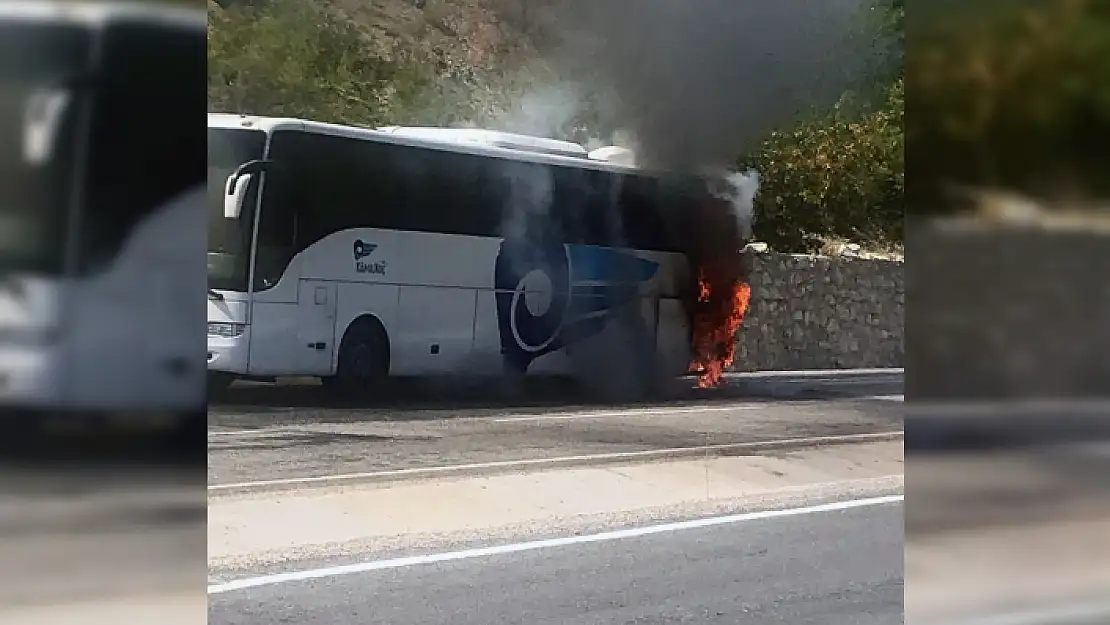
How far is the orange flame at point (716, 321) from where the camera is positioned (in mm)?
4832

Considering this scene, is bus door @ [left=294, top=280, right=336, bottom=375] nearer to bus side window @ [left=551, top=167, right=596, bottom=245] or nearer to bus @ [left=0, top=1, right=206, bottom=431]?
bus side window @ [left=551, top=167, right=596, bottom=245]

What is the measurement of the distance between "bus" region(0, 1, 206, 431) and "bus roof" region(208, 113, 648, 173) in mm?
1943

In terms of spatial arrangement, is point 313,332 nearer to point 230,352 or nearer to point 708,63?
point 230,352

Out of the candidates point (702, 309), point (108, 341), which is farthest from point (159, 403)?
point (702, 309)

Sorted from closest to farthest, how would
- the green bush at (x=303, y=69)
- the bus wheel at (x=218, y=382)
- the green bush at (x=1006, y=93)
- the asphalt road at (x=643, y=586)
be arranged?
the green bush at (x=1006, y=93)
the asphalt road at (x=643, y=586)
the green bush at (x=303, y=69)
the bus wheel at (x=218, y=382)

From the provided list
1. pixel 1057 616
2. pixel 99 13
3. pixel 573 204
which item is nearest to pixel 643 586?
pixel 1057 616

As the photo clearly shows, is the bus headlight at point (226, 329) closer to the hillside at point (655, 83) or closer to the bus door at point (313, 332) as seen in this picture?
the bus door at point (313, 332)

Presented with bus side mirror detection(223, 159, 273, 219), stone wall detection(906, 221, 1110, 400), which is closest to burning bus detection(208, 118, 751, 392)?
bus side mirror detection(223, 159, 273, 219)

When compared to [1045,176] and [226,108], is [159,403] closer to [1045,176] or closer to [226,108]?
[226,108]

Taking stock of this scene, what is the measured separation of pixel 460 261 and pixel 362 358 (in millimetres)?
593

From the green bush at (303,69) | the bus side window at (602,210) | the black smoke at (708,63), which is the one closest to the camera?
the green bush at (303,69)

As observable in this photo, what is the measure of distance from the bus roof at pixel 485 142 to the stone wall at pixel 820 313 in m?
0.79

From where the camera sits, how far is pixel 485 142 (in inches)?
183

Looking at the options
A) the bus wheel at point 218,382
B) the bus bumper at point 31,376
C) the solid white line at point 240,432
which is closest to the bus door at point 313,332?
the bus wheel at point 218,382
